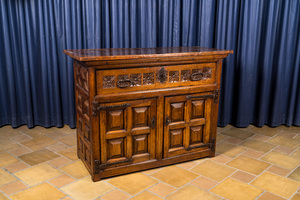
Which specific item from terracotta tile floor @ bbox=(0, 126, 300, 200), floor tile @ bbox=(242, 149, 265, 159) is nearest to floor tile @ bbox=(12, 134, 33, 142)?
terracotta tile floor @ bbox=(0, 126, 300, 200)

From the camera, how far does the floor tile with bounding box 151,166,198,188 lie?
2775mm

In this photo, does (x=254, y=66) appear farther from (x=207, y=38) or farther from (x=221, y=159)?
(x=221, y=159)

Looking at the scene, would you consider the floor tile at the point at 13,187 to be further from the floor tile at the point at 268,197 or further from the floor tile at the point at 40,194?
the floor tile at the point at 268,197

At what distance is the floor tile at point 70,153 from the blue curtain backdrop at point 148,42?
616mm

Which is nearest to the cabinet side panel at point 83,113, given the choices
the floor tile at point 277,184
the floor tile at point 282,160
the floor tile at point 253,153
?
the floor tile at point 277,184

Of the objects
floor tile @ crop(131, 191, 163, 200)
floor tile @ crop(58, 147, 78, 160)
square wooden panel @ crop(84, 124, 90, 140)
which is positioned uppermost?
square wooden panel @ crop(84, 124, 90, 140)

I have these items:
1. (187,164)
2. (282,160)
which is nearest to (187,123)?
(187,164)

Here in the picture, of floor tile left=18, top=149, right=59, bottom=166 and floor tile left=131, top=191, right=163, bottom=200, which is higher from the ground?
floor tile left=18, top=149, right=59, bottom=166

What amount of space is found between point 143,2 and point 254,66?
1504 millimetres

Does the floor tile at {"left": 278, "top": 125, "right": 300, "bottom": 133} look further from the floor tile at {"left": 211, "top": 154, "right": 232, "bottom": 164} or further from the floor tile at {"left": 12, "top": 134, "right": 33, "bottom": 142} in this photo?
the floor tile at {"left": 12, "top": 134, "right": 33, "bottom": 142}

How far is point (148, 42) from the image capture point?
3.80m

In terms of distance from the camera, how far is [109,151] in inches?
109

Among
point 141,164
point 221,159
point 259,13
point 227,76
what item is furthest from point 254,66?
point 141,164

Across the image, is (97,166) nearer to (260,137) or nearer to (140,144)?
(140,144)
